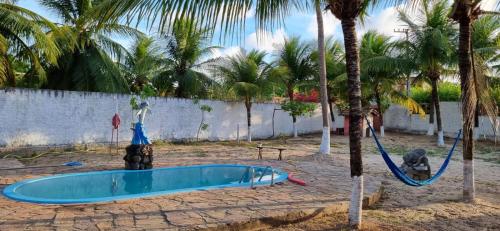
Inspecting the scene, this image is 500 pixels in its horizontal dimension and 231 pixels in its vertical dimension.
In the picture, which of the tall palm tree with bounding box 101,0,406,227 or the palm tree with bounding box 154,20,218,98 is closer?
the tall palm tree with bounding box 101,0,406,227

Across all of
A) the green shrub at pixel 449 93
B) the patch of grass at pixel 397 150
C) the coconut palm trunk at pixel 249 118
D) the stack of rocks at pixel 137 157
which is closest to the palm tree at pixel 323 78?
the patch of grass at pixel 397 150

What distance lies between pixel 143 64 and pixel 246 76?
4305mm

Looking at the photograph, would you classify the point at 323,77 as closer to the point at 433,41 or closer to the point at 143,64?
the point at 433,41

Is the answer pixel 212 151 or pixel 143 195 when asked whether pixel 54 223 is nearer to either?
pixel 143 195

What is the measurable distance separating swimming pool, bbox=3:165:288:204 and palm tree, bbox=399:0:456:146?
1009 cm

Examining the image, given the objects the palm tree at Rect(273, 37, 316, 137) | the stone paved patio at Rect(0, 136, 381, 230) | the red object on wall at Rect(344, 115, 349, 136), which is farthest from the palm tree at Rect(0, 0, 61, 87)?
the red object on wall at Rect(344, 115, 349, 136)

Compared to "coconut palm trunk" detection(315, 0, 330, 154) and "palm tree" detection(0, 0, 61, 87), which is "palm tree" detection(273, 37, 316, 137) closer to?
"coconut palm trunk" detection(315, 0, 330, 154)

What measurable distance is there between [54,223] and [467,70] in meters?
6.01

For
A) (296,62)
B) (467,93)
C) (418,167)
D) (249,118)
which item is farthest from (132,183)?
(296,62)

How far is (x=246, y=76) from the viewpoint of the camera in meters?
17.8

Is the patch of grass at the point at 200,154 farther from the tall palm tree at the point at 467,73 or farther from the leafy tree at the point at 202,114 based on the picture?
the tall palm tree at the point at 467,73

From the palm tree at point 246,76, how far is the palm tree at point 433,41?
6082 mm

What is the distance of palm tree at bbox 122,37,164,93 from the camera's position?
17.2 metres

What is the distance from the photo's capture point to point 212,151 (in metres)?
13.2
